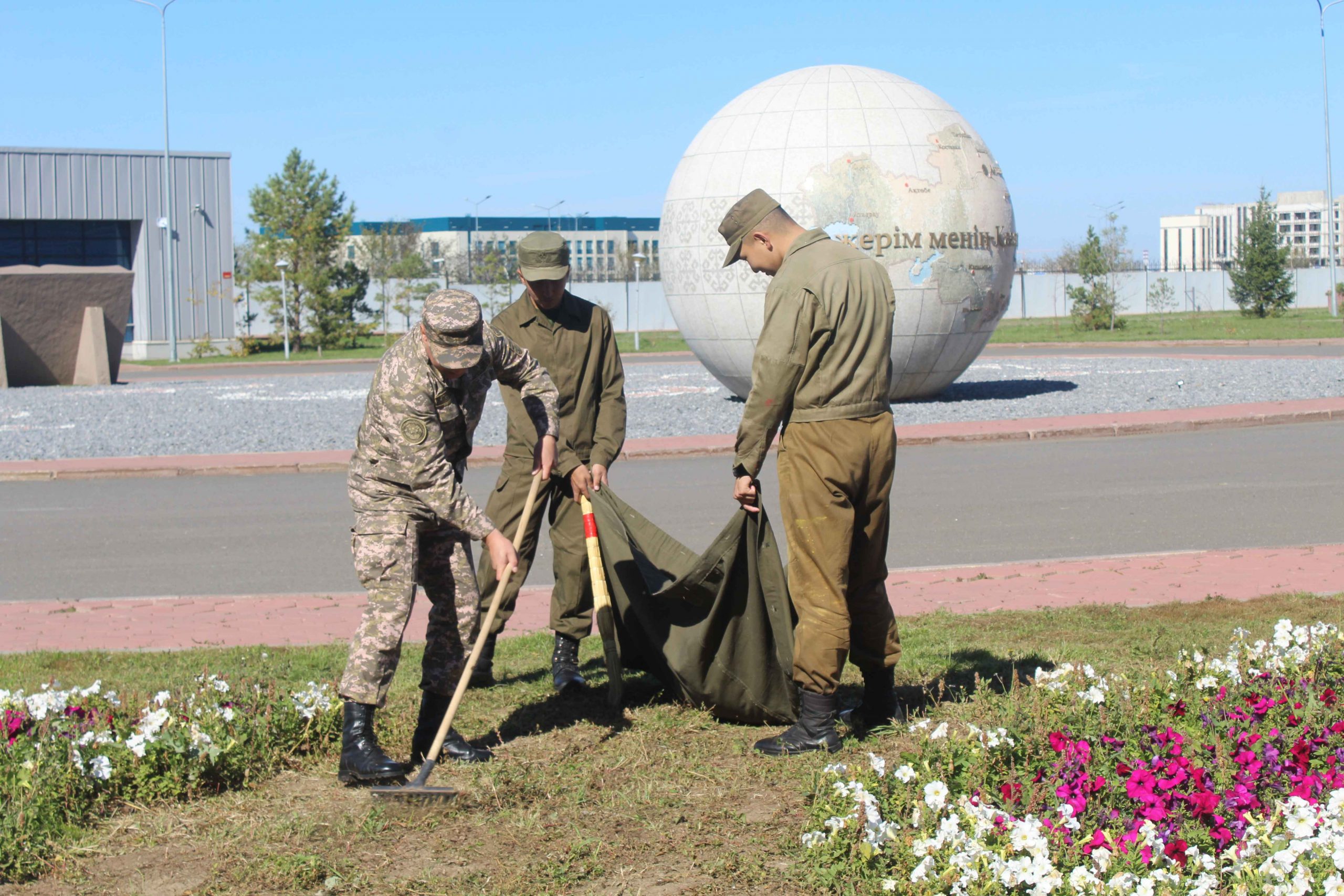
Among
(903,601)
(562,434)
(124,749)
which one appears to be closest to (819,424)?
(562,434)

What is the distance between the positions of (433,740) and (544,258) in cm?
213

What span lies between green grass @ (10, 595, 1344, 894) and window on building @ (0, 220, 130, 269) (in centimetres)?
4672

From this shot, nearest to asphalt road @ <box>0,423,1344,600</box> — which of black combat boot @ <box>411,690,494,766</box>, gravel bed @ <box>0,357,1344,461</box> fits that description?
gravel bed @ <box>0,357,1344,461</box>

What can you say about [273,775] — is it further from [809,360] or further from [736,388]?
[736,388]

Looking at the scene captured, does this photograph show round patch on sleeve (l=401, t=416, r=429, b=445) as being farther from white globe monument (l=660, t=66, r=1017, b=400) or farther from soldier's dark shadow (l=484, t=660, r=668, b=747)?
white globe monument (l=660, t=66, r=1017, b=400)

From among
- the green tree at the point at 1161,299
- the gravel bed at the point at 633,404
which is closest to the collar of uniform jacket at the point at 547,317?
the gravel bed at the point at 633,404

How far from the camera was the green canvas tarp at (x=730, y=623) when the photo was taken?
5.17 metres

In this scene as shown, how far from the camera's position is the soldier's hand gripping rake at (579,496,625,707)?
5121mm

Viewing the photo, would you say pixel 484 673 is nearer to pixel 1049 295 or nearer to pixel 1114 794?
pixel 1114 794

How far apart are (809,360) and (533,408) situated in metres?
1.06

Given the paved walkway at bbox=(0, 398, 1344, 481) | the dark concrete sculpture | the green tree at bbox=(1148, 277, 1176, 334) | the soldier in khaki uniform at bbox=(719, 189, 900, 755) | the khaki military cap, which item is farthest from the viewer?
the green tree at bbox=(1148, 277, 1176, 334)

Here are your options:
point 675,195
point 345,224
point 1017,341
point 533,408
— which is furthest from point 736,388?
point 345,224

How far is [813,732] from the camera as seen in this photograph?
4.93 meters

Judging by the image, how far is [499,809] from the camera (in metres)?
4.46
